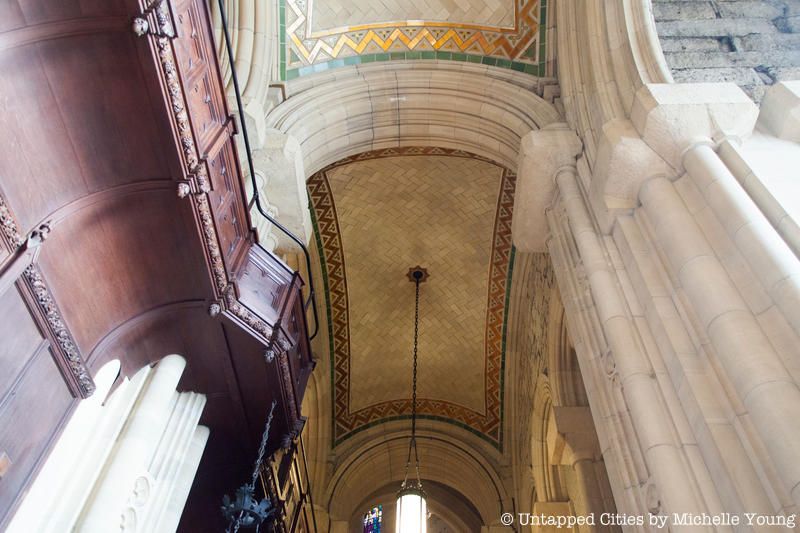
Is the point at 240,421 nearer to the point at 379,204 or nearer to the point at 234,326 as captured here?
the point at 234,326

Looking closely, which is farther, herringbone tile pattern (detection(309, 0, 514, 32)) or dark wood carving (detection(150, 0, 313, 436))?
herringbone tile pattern (detection(309, 0, 514, 32))

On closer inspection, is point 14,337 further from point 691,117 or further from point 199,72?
point 691,117

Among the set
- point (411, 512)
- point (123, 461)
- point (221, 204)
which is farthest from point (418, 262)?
point (123, 461)

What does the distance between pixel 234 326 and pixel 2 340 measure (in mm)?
1274

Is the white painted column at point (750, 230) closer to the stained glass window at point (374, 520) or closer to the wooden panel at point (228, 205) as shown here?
the wooden panel at point (228, 205)

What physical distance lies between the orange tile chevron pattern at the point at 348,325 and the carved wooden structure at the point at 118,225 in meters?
3.75

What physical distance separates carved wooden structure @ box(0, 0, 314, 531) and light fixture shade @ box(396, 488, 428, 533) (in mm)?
1999

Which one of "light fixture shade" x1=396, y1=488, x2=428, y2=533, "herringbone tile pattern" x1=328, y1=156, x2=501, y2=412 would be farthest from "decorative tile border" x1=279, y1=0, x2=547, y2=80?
"light fixture shade" x1=396, y1=488, x2=428, y2=533

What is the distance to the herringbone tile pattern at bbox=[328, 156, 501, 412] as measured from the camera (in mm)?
7844

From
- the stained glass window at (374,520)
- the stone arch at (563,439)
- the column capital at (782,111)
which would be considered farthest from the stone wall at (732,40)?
the stained glass window at (374,520)

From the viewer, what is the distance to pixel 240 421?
14.1 feet

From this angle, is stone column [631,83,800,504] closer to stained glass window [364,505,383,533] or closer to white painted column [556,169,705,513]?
white painted column [556,169,705,513]

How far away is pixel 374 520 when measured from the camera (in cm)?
1180

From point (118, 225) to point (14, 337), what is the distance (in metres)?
0.78
